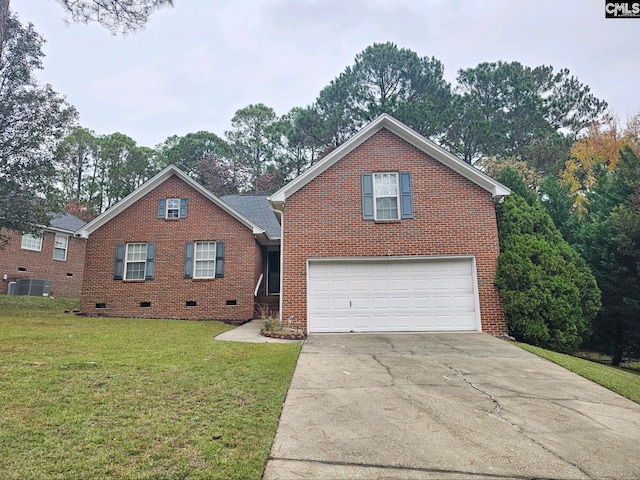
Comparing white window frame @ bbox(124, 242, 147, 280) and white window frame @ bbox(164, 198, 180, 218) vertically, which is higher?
white window frame @ bbox(164, 198, 180, 218)

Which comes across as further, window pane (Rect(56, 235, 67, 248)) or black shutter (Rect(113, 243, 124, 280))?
window pane (Rect(56, 235, 67, 248))

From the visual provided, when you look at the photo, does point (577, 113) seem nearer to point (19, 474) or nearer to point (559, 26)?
point (559, 26)

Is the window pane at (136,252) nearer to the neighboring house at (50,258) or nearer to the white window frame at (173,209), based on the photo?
the white window frame at (173,209)

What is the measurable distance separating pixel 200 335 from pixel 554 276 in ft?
29.9

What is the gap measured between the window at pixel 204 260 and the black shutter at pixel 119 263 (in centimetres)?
248

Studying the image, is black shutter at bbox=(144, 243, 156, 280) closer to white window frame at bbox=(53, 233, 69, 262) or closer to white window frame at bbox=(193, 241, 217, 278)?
white window frame at bbox=(193, 241, 217, 278)

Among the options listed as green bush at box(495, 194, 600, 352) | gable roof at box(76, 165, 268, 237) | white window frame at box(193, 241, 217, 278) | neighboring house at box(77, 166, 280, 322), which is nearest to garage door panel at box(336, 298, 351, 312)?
green bush at box(495, 194, 600, 352)

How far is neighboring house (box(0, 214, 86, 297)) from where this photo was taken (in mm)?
19250

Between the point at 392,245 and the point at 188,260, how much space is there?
797 cm

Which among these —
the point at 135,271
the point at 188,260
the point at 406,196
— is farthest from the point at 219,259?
the point at 406,196

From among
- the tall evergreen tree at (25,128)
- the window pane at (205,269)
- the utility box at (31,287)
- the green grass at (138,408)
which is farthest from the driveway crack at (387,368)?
the utility box at (31,287)

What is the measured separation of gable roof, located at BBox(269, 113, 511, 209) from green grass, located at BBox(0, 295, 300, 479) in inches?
199

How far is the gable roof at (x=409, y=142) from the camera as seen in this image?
35.0 ft

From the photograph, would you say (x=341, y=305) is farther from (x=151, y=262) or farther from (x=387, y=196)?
(x=151, y=262)
